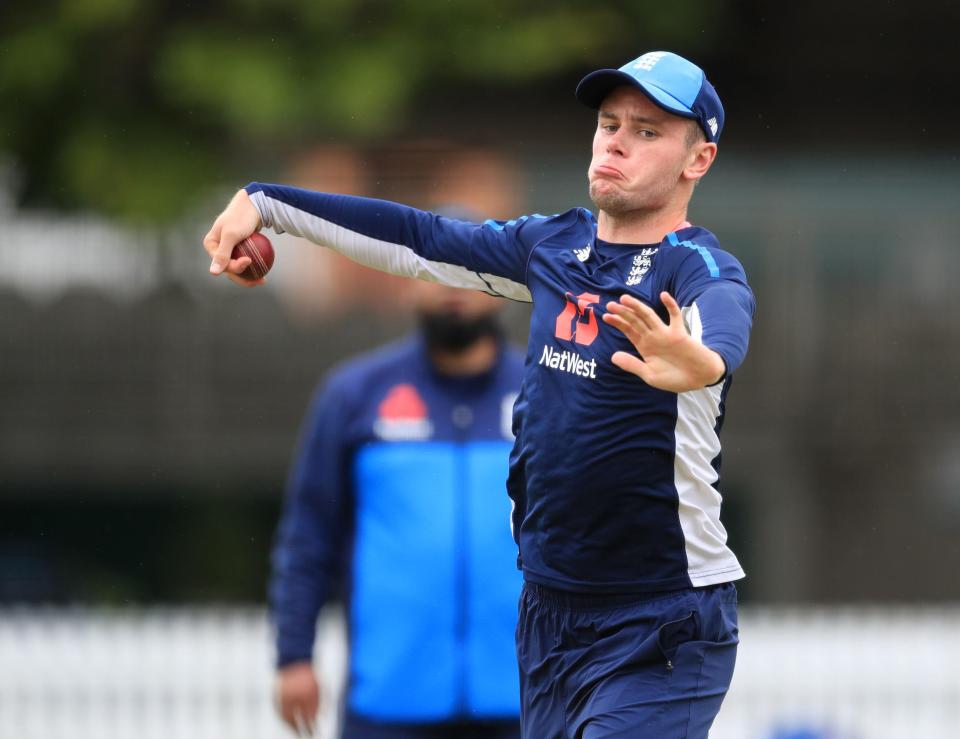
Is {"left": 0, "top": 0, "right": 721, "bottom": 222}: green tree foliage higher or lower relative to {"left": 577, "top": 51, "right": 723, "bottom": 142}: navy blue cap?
higher

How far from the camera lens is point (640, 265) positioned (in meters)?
3.61

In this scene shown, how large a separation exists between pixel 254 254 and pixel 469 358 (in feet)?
5.79

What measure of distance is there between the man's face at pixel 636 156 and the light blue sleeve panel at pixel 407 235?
315mm

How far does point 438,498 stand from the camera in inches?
210

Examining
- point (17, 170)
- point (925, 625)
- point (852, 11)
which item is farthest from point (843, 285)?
point (17, 170)

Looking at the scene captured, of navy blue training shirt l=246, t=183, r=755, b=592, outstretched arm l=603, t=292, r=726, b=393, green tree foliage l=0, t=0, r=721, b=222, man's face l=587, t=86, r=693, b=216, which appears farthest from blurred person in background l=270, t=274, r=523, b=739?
green tree foliage l=0, t=0, r=721, b=222

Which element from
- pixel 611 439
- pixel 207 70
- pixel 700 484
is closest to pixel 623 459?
pixel 611 439

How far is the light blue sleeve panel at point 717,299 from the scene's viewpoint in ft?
10.3

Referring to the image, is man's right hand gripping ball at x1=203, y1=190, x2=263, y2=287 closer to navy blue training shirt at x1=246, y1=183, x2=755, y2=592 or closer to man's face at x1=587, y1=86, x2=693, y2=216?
navy blue training shirt at x1=246, y1=183, x2=755, y2=592

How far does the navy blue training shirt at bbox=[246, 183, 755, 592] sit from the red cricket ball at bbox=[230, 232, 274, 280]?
653 mm

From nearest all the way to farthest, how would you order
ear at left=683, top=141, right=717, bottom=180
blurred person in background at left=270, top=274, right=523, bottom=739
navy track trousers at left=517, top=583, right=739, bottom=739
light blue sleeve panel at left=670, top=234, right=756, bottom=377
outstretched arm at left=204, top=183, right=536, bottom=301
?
light blue sleeve panel at left=670, top=234, right=756, bottom=377 < navy track trousers at left=517, top=583, right=739, bottom=739 < ear at left=683, top=141, right=717, bottom=180 < outstretched arm at left=204, top=183, right=536, bottom=301 < blurred person in background at left=270, top=274, right=523, bottom=739

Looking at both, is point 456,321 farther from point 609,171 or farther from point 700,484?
point 700,484

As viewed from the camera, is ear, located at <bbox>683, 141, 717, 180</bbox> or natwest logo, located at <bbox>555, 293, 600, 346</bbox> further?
ear, located at <bbox>683, 141, 717, 180</bbox>

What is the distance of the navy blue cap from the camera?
3.62m
